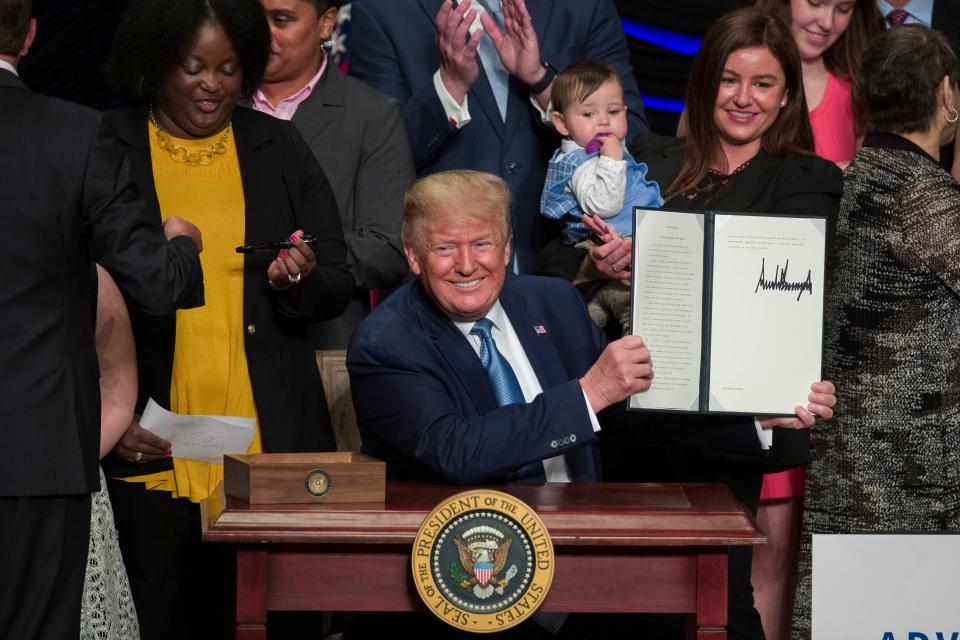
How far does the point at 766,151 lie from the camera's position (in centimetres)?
397

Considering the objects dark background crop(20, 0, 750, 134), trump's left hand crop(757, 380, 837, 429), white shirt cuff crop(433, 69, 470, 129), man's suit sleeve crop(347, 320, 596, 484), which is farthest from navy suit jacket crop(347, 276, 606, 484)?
dark background crop(20, 0, 750, 134)

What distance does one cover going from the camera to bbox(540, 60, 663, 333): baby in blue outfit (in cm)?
398

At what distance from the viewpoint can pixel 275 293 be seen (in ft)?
12.4

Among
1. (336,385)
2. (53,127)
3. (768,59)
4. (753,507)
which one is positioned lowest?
(753,507)

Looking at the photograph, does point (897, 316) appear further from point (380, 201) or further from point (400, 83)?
point (400, 83)

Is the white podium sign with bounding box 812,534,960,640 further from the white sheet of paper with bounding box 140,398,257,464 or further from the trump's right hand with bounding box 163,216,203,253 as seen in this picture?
the trump's right hand with bounding box 163,216,203,253

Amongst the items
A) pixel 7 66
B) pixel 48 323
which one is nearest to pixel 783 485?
pixel 48 323

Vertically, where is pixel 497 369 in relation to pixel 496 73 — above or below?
below

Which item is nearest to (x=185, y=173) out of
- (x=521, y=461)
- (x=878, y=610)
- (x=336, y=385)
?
(x=336, y=385)

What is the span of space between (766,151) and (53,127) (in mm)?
1935

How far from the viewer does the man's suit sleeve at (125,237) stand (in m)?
2.89

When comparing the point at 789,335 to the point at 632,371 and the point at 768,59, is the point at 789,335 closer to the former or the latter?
the point at 632,371

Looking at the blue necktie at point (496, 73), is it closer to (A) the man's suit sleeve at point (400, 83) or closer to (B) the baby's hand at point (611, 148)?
(A) the man's suit sleeve at point (400, 83)

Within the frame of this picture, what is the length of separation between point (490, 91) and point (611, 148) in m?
0.60
